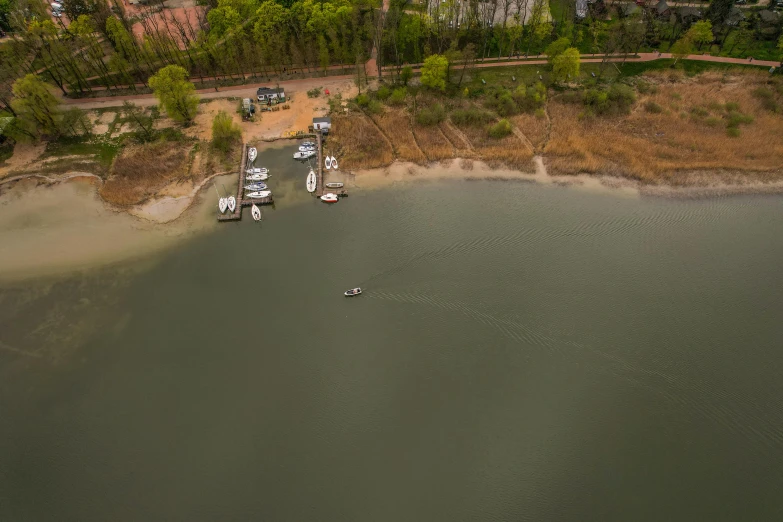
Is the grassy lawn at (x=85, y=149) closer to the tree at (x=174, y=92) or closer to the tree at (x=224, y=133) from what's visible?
the tree at (x=174, y=92)

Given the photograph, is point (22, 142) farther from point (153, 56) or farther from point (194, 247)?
point (194, 247)

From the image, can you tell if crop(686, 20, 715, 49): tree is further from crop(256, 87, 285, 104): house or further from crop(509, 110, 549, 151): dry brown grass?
crop(256, 87, 285, 104): house

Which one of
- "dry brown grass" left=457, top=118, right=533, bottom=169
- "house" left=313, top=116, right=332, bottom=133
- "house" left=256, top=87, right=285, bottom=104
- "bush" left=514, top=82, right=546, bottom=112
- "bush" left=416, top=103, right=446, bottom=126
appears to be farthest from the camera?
"house" left=256, top=87, right=285, bottom=104

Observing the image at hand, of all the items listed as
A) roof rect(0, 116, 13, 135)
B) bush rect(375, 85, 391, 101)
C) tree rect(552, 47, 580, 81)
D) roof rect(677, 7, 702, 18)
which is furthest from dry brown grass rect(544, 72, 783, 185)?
roof rect(0, 116, 13, 135)

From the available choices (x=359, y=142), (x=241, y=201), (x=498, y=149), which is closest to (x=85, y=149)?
(x=241, y=201)

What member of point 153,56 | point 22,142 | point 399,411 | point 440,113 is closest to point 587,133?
point 440,113

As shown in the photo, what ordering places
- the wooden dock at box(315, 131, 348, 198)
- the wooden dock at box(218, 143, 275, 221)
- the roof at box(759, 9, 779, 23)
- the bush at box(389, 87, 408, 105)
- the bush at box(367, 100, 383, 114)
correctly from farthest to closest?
1. the roof at box(759, 9, 779, 23)
2. the bush at box(389, 87, 408, 105)
3. the bush at box(367, 100, 383, 114)
4. the wooden dock at box(315, 131, 348, 198)
5. the wooden dock at box(218, 143, 275, 221)
